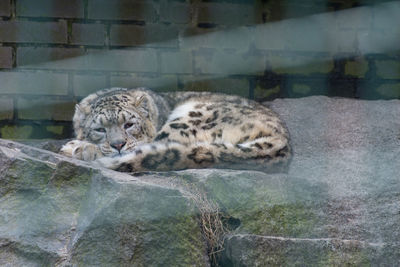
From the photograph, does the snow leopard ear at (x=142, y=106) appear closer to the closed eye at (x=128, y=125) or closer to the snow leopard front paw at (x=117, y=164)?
the closed eye at (x=128, y=125)

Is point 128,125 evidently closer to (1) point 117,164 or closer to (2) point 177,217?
(1) point 117,164

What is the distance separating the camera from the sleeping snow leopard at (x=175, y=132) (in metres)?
1.98

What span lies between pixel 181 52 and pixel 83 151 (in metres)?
0.85

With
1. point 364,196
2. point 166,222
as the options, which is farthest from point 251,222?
point 364,196

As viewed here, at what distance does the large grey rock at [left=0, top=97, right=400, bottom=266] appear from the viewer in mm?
1523

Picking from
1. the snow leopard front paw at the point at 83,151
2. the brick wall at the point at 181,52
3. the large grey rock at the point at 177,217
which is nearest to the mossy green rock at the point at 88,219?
the large grey rock at the point at 177,217

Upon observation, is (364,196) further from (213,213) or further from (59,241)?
(59,241)

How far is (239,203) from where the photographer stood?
1.73 meters

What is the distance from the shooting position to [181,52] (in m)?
2.97

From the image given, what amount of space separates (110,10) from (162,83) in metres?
0.38

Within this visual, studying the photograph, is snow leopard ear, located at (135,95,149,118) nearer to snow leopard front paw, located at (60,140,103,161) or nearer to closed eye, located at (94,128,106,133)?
closed eye, located at (94,128,106,133)

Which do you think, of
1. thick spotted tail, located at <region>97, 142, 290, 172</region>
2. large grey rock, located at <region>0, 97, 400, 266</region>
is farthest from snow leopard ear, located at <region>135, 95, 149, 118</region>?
large grey rock, located at <region>0, 97, 400, 266</region>

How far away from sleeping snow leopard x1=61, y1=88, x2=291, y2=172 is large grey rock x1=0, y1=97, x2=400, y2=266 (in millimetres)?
165

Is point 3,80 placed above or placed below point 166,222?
above
